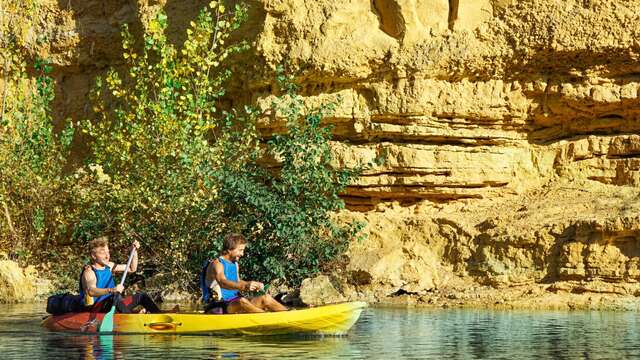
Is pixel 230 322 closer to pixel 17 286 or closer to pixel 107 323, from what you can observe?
pixel 107 323

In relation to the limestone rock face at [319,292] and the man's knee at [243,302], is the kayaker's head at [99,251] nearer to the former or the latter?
the man's knee at [243,302]

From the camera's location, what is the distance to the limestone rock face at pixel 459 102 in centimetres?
2295

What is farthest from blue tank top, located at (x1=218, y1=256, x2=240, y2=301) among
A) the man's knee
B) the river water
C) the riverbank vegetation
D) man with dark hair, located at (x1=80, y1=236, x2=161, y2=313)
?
the riverbank vegetation

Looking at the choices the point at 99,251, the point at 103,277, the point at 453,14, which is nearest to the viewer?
the point at 99,251

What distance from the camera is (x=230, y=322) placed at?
16.2 m

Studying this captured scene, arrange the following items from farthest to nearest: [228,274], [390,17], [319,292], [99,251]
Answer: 1. [390,17]
2. [319,292]
3. [99,251]
4. [228,274]

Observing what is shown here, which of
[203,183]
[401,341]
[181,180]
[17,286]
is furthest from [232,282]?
[17,286]

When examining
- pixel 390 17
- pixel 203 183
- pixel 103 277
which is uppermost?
pixel 390 17

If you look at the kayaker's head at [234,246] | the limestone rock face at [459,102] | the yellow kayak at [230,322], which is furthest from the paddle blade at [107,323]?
the limestone rock face at [459,102]

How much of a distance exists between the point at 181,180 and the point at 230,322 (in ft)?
20.6

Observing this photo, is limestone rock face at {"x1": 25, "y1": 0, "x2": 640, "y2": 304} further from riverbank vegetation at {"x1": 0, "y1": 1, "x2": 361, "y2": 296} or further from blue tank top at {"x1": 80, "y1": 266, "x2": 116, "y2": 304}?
A: blue tank top at {"x1": 80, "y1": 266, "x2": 116, "y2": 304}

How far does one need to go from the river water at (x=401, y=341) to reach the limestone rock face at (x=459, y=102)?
459cm

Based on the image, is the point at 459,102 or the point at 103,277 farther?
the point at 459,102

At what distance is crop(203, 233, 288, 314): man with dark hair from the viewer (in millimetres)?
16281
